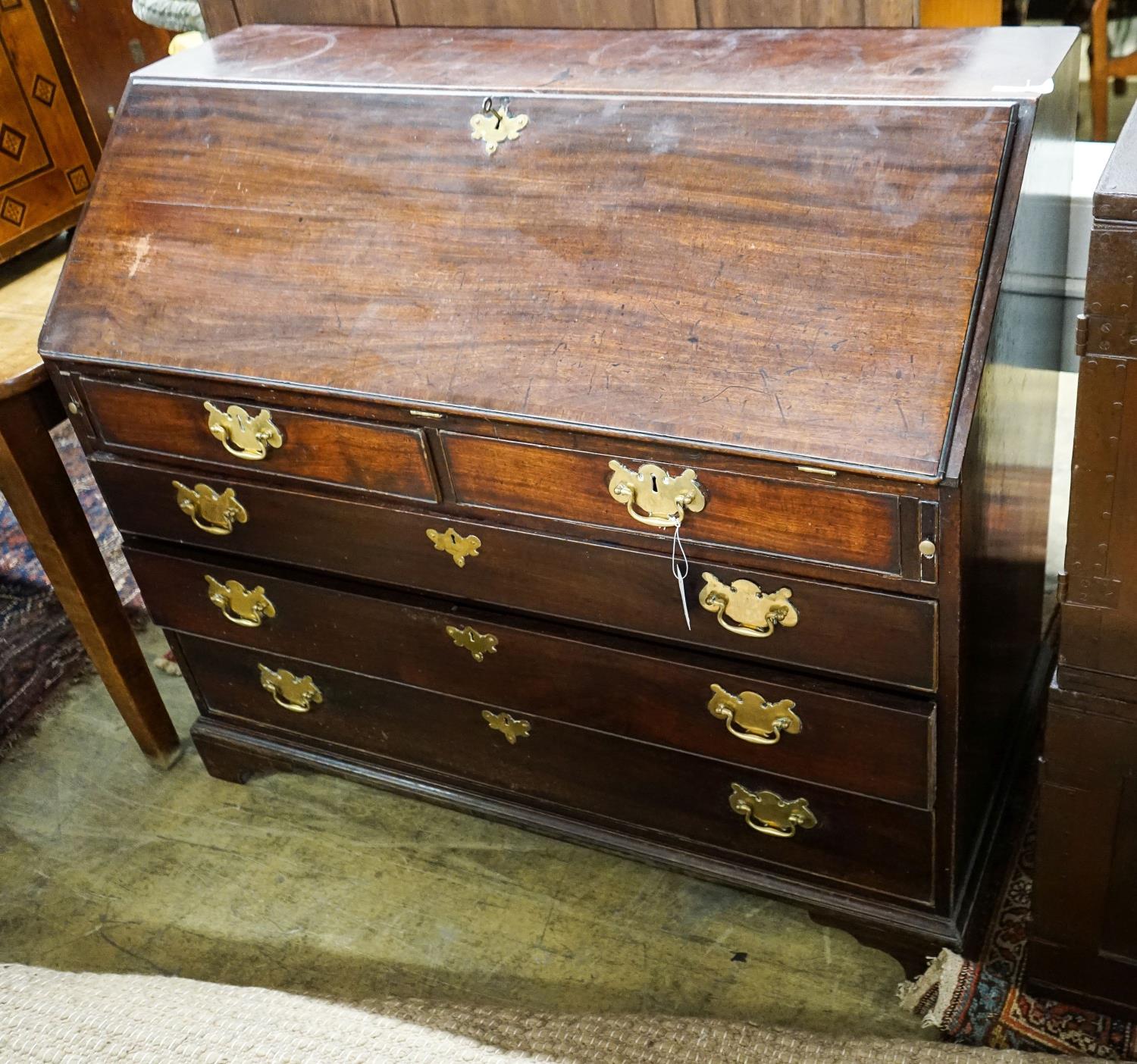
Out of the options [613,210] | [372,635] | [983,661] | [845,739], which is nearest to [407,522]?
[372,635]

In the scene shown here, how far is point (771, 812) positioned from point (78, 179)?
396cm

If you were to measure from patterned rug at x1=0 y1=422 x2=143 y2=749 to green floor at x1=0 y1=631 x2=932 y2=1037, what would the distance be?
24cm

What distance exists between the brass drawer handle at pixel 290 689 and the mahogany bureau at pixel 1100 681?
1.19m

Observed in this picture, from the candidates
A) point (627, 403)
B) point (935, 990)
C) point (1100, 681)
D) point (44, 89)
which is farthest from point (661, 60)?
point (44, 89)

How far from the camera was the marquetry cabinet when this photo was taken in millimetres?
4230

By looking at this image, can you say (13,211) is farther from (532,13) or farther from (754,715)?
(754,715)

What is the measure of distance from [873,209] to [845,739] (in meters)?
0.67

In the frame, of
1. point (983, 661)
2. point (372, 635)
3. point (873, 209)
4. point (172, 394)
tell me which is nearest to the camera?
point (873, 209)

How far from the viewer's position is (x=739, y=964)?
192cm

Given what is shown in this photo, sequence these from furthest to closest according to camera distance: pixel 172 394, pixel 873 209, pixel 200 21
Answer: pixel 200 21 → pixel 172 394 → pixel 873 209

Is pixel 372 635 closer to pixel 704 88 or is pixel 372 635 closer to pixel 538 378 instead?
pixel 538 378

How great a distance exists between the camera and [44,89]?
14.3 ft

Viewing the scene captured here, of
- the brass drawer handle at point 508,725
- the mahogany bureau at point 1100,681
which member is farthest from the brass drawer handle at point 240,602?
the mahogany bureau at point 1100,681

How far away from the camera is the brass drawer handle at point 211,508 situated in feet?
6.09
